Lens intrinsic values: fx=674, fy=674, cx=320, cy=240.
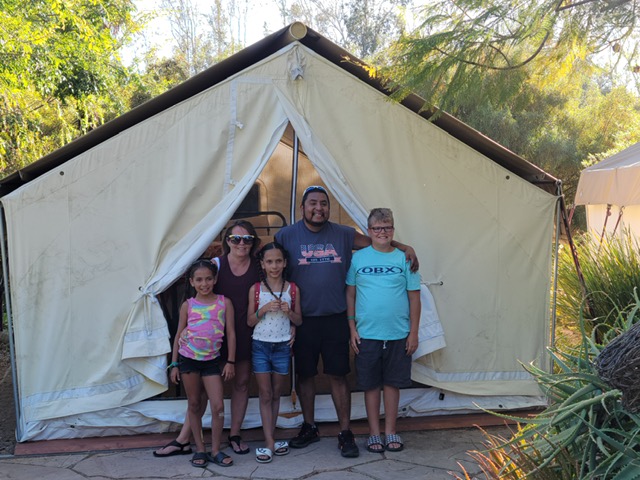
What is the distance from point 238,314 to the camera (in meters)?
4.69

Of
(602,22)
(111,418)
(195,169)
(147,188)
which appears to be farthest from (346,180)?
(111,418)

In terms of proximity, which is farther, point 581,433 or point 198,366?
point 198,366

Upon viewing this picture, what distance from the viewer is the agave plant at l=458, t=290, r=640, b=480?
227 centimetres

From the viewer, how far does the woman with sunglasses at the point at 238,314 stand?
183 inches

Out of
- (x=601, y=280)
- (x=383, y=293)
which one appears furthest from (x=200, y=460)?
(x=601, y=280)

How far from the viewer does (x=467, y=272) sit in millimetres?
5316

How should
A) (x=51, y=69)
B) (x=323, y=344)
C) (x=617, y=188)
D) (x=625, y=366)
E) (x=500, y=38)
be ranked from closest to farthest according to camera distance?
(x=625, y=366)
(x=500, y=38)
(x=323, y=344)
(x=51, y=69)
(x=617, y=188)

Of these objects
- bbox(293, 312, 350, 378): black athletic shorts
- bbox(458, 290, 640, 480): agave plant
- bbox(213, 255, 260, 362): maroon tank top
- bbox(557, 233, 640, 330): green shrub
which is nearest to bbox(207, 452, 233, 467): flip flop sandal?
bbox(213, 255, 260, 362): maroon tank top

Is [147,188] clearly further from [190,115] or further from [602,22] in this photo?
[602,22]

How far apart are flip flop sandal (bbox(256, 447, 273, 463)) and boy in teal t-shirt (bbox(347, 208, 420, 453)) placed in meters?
0.70

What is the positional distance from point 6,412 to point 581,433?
16.1 feet

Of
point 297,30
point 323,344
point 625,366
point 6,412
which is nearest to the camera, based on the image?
point 625,366

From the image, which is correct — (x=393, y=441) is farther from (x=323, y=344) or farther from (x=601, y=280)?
(x=601, y=280)

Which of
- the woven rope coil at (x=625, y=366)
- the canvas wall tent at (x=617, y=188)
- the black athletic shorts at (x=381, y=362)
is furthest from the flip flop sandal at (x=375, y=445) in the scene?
the canvas wall tent at (x=617, y=188)
